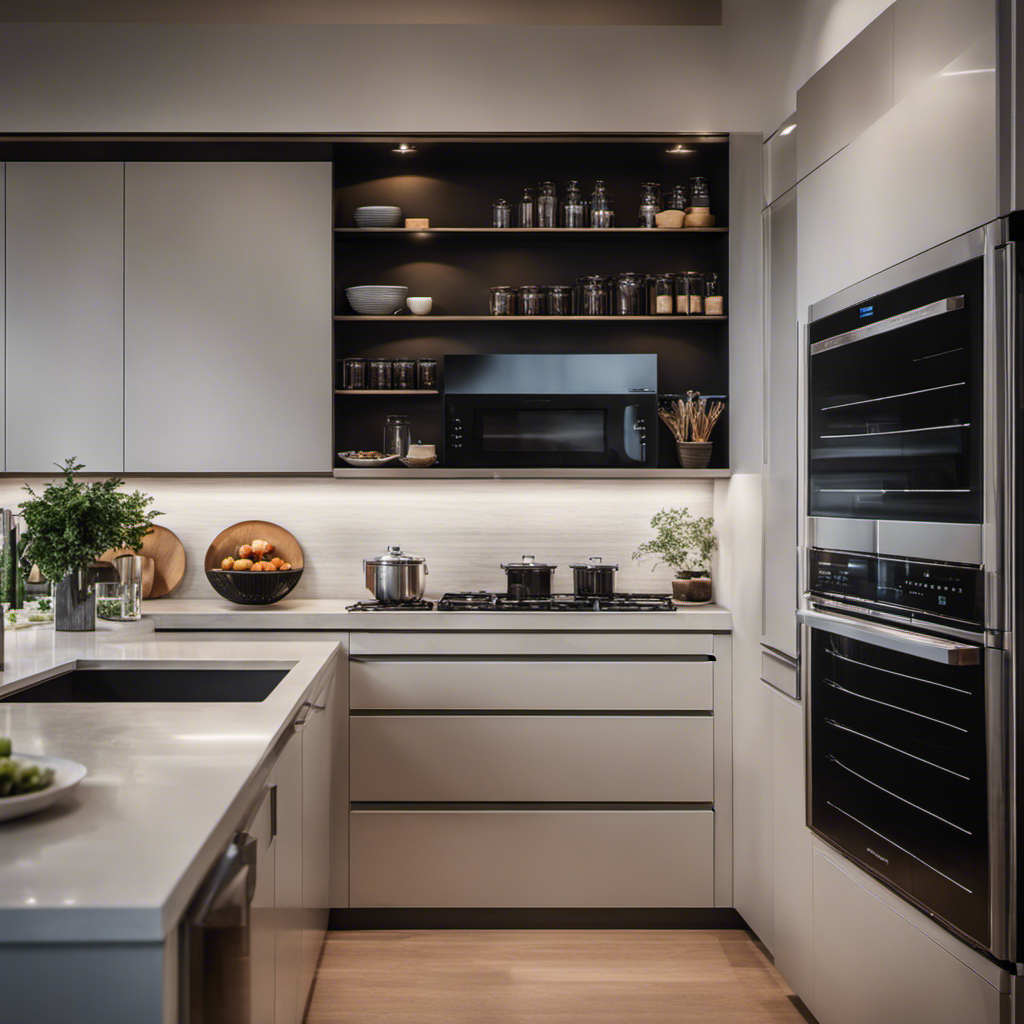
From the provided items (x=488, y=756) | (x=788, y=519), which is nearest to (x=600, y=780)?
(x=488, y=756)

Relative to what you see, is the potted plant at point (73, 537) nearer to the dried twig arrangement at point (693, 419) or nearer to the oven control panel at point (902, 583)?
the dried twig arrangement at point (693, 419)

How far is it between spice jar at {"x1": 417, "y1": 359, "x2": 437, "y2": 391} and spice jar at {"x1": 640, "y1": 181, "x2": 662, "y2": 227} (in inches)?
37.3

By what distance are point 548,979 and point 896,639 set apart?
1.57 m

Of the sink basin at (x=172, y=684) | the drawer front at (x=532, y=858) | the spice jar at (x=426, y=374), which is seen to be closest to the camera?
the sink basin at (x=172, y=684)

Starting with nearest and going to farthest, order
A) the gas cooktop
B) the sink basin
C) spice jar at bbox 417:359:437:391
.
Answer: the sink basin, the gas cooktop, spice jar at bbox 417:359:437:391

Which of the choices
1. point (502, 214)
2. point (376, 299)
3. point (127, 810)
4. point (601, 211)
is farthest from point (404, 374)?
point (127, 810)

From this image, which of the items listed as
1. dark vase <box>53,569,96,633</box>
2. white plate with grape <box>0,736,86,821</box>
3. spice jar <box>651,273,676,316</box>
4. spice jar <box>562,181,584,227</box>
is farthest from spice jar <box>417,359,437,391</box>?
white plate with grape <box>0,736,86,821</box>

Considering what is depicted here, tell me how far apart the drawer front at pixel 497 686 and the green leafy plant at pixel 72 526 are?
34.3 inches

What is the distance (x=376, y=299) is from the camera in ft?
11.0

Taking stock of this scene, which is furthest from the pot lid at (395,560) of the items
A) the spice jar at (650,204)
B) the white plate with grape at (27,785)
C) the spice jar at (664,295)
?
the white plate with grape at (27,785)

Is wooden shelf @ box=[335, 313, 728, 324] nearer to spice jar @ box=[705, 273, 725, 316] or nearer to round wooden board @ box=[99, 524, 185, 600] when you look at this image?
spice jar @ box=[705, 273, 725, 316]

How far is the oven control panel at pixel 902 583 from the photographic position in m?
1.56

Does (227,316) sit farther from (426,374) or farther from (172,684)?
(172,684)

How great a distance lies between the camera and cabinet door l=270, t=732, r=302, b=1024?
177 centimetres
